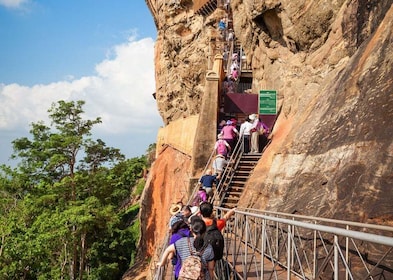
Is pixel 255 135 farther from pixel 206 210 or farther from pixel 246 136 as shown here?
pixel 206 210

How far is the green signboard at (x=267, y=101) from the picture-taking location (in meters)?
15.8

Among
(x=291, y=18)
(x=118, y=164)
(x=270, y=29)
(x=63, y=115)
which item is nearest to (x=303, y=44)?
(x=291, y=18)

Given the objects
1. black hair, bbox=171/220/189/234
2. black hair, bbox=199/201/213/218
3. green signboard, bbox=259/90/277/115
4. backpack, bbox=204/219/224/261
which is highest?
green signboard, bbox=259/90/277/115

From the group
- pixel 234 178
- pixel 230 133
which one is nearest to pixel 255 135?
pixel 230 133

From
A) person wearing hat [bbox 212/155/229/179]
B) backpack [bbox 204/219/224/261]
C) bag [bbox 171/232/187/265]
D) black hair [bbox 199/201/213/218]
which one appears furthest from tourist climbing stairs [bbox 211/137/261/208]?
backpack [bbox 204/219/224/261]

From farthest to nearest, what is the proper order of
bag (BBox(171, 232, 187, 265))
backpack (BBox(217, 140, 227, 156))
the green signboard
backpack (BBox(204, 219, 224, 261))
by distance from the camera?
the green signboard → backpack (BBox(217, 140, 227, 156)) → bag (BBox(171, 232, 187, 265)) → backpack (BBox(204, 219, 224, 261))

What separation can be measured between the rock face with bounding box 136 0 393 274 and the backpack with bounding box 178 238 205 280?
2.79m

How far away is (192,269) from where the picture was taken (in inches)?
162

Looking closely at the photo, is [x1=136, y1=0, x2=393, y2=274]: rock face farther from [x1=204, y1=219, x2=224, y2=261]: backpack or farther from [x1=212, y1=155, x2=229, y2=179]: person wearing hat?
[x1=204, y1=219, x2=224, y2=261]: backpack

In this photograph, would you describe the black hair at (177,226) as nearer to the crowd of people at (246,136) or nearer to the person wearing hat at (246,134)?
the crowd of people at (246,136)

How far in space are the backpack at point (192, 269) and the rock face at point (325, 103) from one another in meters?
2.79

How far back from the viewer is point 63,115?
2520 cm

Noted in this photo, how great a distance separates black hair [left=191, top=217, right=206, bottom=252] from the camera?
14.4 ft

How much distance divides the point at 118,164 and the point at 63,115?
10412 millimetres
